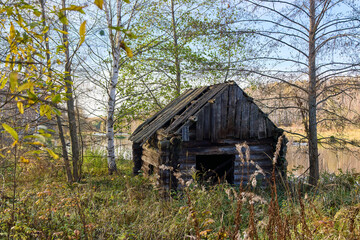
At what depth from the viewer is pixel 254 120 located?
30.7 ft

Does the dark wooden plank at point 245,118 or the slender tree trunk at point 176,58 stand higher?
the slender tree trunk at point 176,58

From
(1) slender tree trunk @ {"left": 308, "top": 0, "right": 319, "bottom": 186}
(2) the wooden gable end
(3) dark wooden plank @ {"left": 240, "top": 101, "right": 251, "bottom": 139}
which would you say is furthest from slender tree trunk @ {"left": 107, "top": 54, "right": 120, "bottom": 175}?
(1) slender tree trunk @ {"left": 308, "top": 0, "right": 319, "bottom": 186}

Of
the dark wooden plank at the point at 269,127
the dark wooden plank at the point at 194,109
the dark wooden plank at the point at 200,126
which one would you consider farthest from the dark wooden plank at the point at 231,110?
the dark wooden plank at the point at 269,127

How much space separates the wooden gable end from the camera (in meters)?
8.77

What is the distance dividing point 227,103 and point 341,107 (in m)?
3.95

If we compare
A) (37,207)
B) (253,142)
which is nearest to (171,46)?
(253,142)

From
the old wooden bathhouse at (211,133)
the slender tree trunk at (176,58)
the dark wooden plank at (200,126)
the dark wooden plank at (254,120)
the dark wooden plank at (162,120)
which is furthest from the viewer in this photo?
the slender tree trunk at (176,58)

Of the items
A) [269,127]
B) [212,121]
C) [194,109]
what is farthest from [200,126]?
[269,127]

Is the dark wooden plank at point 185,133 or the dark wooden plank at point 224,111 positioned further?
the dark wooden plank at point 224,111

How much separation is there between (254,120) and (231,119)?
76 cm

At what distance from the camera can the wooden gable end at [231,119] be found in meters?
8.77

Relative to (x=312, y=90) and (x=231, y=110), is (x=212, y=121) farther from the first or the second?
(x=312, y=90)

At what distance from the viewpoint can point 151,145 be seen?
9938 mm

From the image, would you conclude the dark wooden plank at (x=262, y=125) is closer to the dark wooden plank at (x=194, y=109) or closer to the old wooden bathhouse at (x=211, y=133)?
the old wooden bathhouse at (x=211, y=133)
